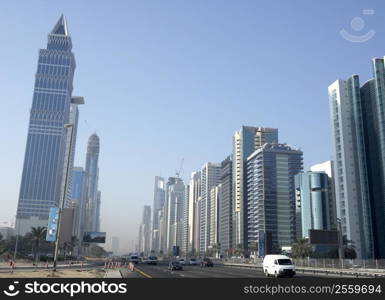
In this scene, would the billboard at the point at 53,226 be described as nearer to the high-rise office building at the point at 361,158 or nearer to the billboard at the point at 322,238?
the billboard at the point at 322,238

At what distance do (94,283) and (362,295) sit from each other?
Result: 10.7 metres

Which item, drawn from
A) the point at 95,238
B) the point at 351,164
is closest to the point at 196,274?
the point at 95,238

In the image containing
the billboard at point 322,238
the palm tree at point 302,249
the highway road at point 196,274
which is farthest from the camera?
the palm tree at point 302,249

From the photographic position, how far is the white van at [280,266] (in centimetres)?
3600

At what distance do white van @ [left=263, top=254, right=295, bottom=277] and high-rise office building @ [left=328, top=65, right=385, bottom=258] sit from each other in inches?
4561

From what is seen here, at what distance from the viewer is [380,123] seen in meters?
142

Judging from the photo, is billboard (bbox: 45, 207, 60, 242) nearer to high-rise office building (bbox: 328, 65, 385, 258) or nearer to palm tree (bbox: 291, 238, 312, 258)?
palm tree (bbox: 291, 238, 312, 258)

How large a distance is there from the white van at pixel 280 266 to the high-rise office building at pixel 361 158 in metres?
116

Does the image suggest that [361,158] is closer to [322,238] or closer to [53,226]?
[322,238]

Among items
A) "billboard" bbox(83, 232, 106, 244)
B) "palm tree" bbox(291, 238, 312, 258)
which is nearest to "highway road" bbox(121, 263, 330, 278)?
"palm tree" bbox(291, 238, 312, 258)

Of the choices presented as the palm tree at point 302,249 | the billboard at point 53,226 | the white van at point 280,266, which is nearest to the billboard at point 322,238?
the palm tree at point 302,249

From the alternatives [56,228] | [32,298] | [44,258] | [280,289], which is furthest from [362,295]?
[44,258]

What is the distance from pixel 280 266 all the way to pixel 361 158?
428 feet

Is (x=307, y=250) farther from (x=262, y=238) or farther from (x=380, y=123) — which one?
(x=380, y=123)
